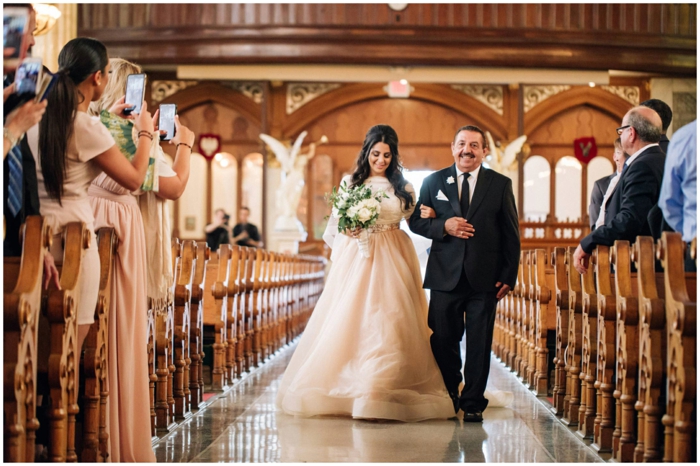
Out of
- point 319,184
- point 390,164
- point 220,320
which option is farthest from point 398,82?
point 390,164

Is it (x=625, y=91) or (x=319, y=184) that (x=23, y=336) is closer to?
(x=319, y=184)

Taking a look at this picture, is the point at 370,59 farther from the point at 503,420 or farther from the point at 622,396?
the point at 622,396

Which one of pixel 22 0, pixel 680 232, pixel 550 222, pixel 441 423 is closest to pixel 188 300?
pixel 441 423

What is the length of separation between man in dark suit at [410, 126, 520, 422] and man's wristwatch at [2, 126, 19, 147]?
2.68 m

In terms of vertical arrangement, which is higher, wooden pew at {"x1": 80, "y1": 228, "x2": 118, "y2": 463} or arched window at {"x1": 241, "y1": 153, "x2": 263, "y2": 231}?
arched window at {"x1": 241, "y1": 153, "x2": 263, "y2": 231}

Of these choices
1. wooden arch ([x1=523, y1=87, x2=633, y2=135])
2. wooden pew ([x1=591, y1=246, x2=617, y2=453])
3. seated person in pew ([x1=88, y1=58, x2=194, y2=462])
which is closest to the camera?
seated person in pew ([x1=88, y1=58, x2=194, y2=462])

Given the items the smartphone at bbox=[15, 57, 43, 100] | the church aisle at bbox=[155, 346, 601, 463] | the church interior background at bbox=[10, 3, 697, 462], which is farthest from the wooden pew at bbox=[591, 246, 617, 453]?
the church interior background at bbox=[10, 3, 697, 462]

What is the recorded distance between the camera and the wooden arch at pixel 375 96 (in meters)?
17.4

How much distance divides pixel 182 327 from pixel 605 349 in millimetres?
2345

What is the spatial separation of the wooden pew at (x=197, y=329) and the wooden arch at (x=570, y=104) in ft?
42.6

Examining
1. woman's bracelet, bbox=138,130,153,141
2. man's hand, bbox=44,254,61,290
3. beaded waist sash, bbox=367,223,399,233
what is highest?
woman's bracelet, bbox=138,130,153,141

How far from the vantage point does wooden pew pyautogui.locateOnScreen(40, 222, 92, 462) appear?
9.41ft

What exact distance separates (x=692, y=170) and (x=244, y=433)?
2484mm

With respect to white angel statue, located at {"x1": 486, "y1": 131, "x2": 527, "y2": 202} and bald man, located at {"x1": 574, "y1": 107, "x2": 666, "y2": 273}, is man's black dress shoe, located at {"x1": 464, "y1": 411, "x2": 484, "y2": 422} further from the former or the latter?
white angel statue, located at {"x1": 486, "y1": 131, "x2": 527, "y2": 202}
